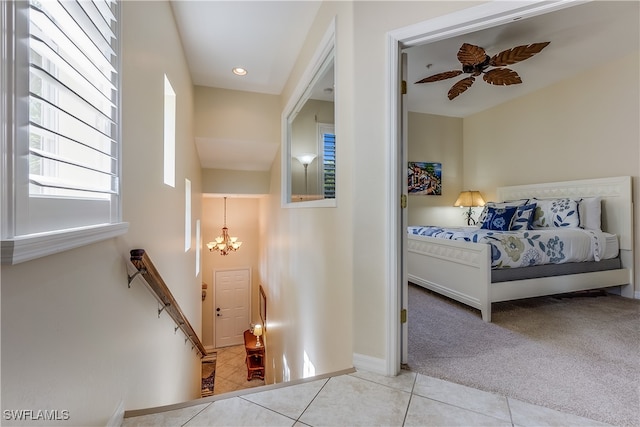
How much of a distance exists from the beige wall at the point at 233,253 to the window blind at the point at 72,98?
5.47 m

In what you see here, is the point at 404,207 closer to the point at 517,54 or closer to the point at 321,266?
the point at 321,266

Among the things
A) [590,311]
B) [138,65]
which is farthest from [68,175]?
[590,311]

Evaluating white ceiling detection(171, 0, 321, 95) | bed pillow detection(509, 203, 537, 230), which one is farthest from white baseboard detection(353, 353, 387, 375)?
bed pillow detection(509, 203, 537, 230)

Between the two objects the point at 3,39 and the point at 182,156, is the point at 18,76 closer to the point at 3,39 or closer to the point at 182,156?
the point at 3,39

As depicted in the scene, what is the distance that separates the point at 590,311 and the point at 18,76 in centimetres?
406

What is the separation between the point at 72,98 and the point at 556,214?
4.53 m

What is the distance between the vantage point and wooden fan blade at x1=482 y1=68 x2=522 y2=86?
3006mm

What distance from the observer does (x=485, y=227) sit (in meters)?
3.65

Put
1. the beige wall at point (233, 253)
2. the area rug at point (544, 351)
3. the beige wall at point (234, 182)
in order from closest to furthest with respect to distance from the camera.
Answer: the area rug at point (544, 351)
the beige wall at point (234, 182)
the beige wall at point (233, 253)

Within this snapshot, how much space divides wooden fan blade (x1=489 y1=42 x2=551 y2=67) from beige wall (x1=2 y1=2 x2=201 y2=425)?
311 cm

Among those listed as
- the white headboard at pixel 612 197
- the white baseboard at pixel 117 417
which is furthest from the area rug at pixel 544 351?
the white baseboard at pixel 117 417

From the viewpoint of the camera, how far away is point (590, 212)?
3160 millimetres

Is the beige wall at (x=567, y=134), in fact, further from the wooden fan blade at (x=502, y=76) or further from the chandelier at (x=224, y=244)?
the chandelier at (x=224, y=244)

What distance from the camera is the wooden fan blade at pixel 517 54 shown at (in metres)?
2.46
